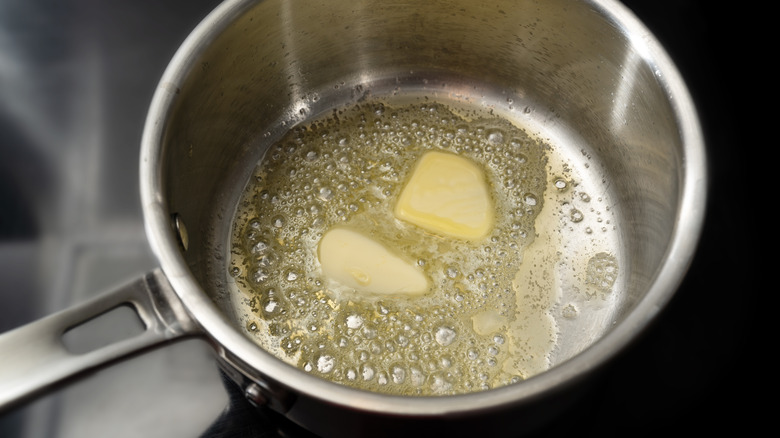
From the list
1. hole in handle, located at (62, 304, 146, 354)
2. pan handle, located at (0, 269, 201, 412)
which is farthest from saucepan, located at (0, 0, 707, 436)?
hole in handle, located at (62, 304, 146, 354)

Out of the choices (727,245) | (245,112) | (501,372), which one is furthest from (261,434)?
(727,245)

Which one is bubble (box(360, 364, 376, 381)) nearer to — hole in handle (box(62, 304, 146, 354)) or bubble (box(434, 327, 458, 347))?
bubble (box(434, 327, 458, 347))

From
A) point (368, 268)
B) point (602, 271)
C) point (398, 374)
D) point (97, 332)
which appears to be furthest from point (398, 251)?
point (97, 332)

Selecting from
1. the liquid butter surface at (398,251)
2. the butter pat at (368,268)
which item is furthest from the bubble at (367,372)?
the butter pat at (368,268)

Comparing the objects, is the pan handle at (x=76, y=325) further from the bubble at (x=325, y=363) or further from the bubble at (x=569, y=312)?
the bubble at (x=569, y=312)

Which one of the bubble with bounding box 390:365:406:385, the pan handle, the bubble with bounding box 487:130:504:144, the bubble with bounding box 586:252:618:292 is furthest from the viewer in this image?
the bubble with bounding box 487:130:504:144

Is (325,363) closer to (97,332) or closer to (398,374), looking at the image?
(398,374)

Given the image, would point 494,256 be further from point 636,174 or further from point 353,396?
point 353,396
